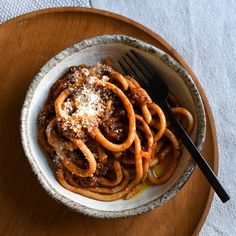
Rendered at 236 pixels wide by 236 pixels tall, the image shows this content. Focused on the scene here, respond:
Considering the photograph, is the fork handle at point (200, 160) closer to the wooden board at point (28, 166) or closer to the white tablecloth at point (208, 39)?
the wooden board at point (28, 166)

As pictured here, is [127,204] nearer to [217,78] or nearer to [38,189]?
[38,189]

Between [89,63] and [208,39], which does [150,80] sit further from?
[208,39]

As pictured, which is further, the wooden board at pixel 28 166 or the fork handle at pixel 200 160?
the wooden board at pixel 28 166

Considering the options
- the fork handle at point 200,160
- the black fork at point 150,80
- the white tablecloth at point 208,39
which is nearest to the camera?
the fork handle at point 200,160

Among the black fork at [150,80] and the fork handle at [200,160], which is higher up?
the black fork at [150,80]

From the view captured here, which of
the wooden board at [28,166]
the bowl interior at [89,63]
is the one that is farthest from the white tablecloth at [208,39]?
the bowl interior at [89,63]

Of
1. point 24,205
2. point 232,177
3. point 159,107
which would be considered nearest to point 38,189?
point 24,205
